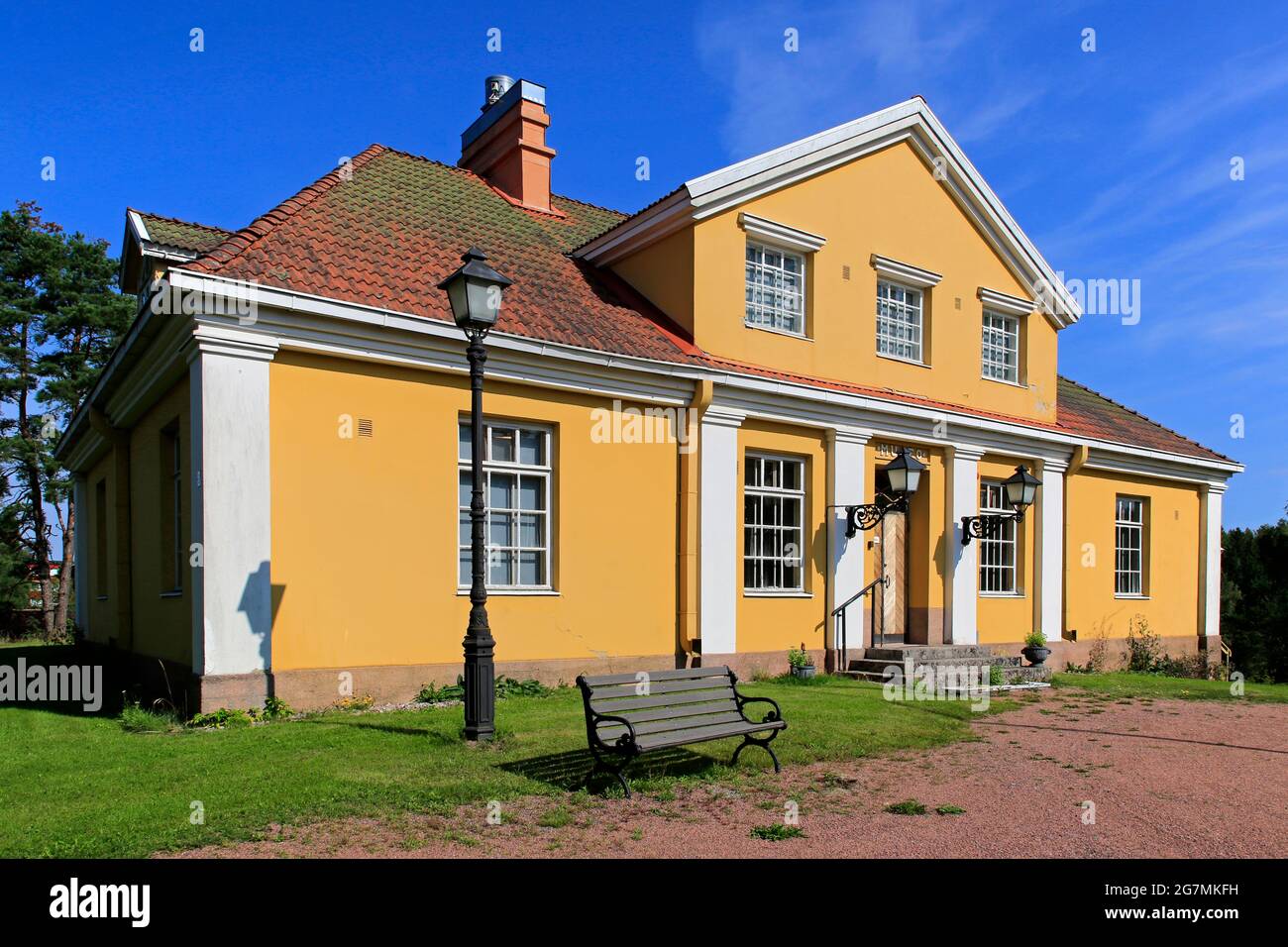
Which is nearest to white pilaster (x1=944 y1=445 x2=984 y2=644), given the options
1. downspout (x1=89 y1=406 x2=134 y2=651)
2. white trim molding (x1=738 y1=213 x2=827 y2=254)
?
white trim molding (x1=738 y1=213 x2=827 y2=254)

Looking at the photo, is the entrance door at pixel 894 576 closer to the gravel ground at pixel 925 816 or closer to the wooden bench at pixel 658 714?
the gravel ground at pixel 925 816

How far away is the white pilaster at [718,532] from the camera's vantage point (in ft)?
39.6

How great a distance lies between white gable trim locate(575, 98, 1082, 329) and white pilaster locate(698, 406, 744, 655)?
113 inches

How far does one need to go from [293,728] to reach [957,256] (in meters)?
12.9

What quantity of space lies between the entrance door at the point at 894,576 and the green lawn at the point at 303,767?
484cm

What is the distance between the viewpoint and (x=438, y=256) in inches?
450

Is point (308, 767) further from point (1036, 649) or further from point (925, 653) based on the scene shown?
point (1036, 649)

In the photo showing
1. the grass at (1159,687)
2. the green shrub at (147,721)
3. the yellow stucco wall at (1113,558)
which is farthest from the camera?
the yellow stucco wall at (1113,558)

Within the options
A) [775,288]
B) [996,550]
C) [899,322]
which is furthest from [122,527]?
[996,550]

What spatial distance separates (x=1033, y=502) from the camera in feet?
54.1

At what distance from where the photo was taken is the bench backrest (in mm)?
6344

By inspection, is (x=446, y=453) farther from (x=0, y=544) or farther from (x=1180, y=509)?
(x=0, y=544)

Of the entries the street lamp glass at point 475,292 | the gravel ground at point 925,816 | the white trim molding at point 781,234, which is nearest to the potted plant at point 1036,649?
the gravel ground at point 925,816

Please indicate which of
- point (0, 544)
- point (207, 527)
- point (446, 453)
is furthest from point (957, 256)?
point (0, 544)
